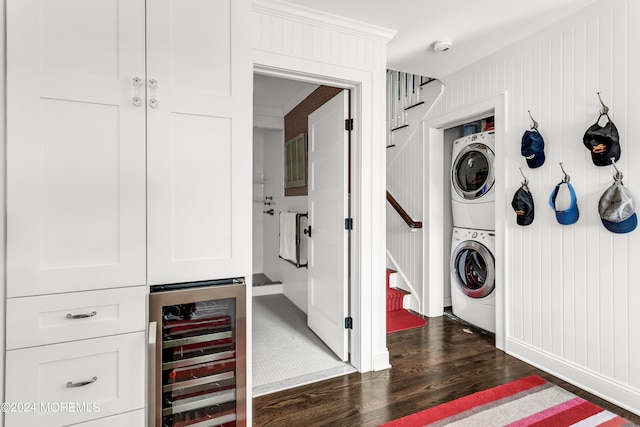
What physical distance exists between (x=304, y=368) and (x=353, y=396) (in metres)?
0.46

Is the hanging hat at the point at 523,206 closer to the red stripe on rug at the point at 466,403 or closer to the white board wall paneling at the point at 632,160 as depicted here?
Result: the white board wall paneling at the point at 632,160

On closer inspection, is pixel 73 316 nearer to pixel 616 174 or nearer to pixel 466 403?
pixel 466 403

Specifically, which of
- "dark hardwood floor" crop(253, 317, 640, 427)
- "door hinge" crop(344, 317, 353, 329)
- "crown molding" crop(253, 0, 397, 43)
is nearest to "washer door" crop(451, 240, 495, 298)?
"dark hardwood floor" crop(253, 317, 640, 427)

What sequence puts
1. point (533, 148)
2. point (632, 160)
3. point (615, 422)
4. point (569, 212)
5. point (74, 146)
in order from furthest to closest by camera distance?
point (533, 148) < point (569, 212) < point (632, 160) < point (615, 422) < point (74, 146)

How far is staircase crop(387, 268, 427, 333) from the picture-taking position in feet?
10.3

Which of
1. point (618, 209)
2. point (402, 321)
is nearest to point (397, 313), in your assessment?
point (402, 321)

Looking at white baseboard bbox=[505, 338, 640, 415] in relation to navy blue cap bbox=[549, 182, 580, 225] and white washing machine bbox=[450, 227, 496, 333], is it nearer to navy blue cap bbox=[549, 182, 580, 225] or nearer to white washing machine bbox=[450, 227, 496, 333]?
white washing machine bbox=[450, 227, 496, 333]

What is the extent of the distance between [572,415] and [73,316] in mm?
2498

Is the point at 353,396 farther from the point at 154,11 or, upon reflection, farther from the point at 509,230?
the point at 154,11

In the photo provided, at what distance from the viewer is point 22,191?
1.13m

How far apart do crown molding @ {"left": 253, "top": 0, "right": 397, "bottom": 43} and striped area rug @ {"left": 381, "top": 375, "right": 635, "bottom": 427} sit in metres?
2.42

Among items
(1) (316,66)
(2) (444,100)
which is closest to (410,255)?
(2) (444,100)

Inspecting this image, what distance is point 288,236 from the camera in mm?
3816

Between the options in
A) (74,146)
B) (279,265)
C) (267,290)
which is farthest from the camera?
(279,265)
